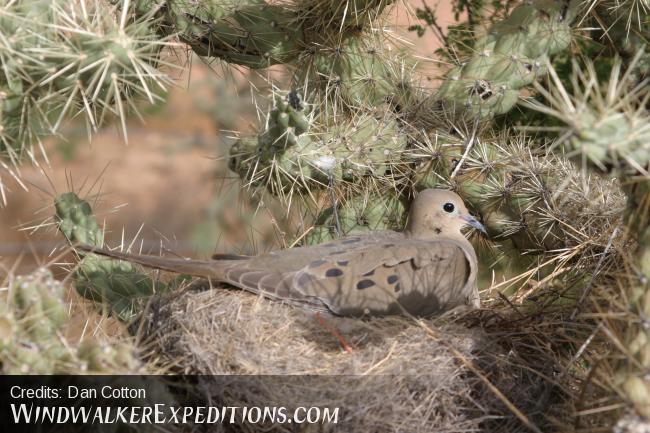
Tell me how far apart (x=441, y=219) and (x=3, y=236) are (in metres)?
9.19

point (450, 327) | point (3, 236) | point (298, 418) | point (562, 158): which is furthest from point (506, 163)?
point (3, 236)

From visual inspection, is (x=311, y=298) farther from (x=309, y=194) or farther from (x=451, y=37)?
(x=451, y=37)

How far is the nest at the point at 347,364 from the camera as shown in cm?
369

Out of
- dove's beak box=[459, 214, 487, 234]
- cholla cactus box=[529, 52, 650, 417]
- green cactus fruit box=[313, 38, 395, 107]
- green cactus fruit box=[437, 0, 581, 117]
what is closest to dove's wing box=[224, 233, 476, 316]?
dove's beak box=[459, 214, 487, 234]

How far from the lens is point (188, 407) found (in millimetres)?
3820

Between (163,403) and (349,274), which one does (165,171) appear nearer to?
(349,274)

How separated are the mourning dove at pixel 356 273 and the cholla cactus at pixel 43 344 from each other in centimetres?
116

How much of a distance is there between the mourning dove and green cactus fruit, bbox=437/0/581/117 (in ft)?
2.70

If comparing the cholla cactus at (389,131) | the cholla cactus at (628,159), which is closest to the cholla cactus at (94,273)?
the cholla cactus at (389,131)

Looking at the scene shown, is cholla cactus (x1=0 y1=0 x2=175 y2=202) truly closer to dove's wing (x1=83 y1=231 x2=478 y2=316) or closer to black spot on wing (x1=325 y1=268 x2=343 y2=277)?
dove's wing (x1=83 y1=231 x2=478 y2=316)

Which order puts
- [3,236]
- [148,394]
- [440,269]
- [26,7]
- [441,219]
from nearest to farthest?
[148,394], [26,7], [440,269], [441,219], [3,236]

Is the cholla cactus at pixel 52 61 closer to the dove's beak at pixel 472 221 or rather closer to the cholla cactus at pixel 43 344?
the cholla cactus at pixel 43 344

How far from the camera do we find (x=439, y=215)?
15.7ft

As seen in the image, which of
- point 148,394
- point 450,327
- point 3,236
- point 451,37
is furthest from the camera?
point 3,236
